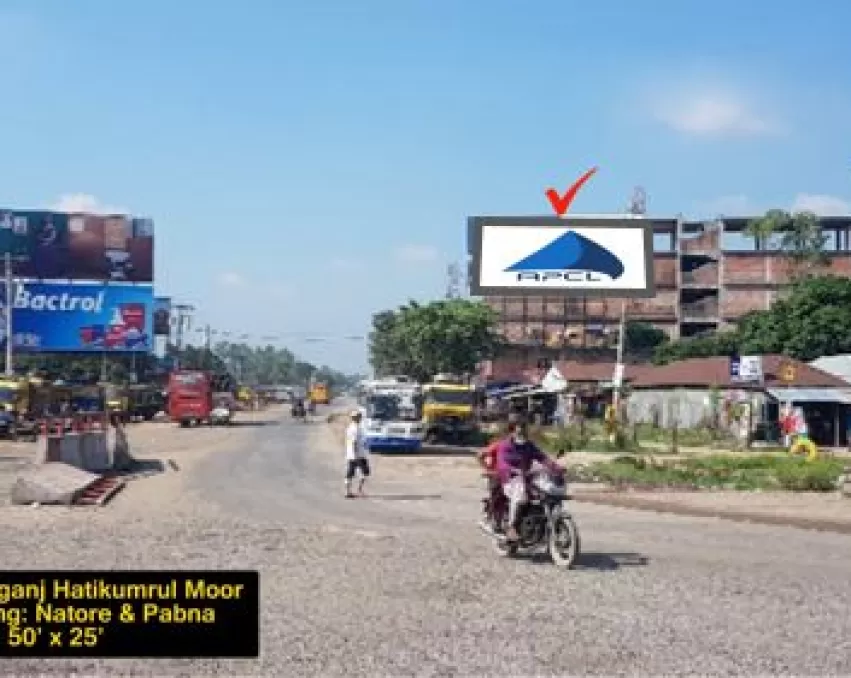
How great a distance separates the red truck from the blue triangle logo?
31.1 m

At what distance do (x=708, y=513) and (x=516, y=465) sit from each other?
6.48 meters

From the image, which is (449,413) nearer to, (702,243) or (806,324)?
(806,324)

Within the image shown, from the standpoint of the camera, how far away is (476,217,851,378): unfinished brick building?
10681cm

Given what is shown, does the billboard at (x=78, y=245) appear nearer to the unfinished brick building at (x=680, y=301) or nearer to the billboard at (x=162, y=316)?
the billboard at (x=162, y=316)

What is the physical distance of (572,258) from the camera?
3434cm

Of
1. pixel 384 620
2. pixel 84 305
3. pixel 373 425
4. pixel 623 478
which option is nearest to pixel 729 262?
pixel 84 305

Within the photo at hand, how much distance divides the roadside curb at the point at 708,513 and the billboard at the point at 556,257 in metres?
12.7

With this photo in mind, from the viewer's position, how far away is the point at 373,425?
125 ft

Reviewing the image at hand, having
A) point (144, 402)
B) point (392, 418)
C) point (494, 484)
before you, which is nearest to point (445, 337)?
point (144, 402)

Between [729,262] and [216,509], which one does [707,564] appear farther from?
[729,262]

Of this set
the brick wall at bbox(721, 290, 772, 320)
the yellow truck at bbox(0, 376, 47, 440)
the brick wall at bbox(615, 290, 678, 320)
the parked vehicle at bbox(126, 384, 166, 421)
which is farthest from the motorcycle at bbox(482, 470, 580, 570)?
the brick wall at bbox(615, 290, 678, 320)

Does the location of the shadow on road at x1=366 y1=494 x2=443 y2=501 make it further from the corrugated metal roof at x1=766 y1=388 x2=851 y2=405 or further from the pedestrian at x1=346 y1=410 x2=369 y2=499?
the corrugated metal roof at x1=766 y1=388 x2=851 y2=405

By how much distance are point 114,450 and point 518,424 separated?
17798mm

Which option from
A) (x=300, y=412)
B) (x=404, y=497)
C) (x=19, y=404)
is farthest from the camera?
(x=300, y=412)
